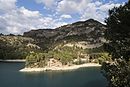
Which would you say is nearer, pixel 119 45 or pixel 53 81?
pixel 119 45

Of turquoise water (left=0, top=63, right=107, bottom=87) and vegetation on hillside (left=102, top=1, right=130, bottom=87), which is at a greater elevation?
vegetation on hillside (left=102, top=1, right=130, bottom=87)

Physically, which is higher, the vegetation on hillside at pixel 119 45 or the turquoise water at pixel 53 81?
the vegetation on hillside at pixel 119 45

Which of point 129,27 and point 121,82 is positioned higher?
point 129,27

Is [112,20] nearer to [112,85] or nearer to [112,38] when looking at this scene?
[112,38]

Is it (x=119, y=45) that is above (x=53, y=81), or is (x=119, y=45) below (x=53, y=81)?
above

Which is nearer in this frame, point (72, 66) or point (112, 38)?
point (112, 38)

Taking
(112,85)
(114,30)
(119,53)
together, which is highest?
(114,30)

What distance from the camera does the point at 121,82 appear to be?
3984cm

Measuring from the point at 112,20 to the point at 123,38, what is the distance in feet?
14.4

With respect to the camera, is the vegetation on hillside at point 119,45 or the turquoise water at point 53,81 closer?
the vegetation on hillside at point 119,45

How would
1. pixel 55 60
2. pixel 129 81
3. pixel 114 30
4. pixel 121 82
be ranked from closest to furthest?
pixel 129 81 < pixel 121 82 < pixel 114 30 < pixel 55 60

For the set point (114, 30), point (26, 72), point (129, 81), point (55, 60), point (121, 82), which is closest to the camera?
point (129, 81)

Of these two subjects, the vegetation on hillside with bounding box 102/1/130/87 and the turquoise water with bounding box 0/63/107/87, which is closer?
the vegetation on hillside with bounding box 102/1/130/87

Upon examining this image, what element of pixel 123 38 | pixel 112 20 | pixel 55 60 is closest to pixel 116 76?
pixel 123 38
